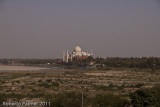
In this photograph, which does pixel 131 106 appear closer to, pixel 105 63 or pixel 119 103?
pixel 119 103

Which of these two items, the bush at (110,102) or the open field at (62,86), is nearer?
the bush at (110,102)

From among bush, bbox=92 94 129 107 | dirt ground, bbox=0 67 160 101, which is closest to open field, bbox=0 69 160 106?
dirt ground, bbox=0 67 160 101

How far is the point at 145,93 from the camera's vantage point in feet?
49.7

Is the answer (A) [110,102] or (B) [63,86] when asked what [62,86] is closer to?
(B) [63,86]

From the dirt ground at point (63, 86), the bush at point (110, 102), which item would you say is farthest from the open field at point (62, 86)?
the bush at point (110, 102)

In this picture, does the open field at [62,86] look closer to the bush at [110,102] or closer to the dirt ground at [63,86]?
the dirt ground at [63,86]

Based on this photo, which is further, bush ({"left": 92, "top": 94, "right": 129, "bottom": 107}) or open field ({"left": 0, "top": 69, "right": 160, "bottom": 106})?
open field ({"left": 0, "top": 69, "right": 160, "bottom": 106})

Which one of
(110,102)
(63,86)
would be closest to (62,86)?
(63,86)

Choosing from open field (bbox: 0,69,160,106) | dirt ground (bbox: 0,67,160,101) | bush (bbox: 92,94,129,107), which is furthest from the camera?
dirt ground (bbox: 0,67,160,101)

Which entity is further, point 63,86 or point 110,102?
point 63,86

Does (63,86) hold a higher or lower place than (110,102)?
lower

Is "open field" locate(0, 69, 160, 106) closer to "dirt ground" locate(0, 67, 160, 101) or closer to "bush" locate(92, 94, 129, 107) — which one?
"dirt ground" locate(0, 67, 160, 101)

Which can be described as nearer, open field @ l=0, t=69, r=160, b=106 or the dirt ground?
open field @ l=0, t=69, r=160, b=106

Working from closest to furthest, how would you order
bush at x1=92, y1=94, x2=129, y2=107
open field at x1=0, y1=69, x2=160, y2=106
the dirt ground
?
bush at x1=92, y1=94, x2=129, y2=107, open field at x1=0, y1=69, x2=160, y2=106, the dirt ground
